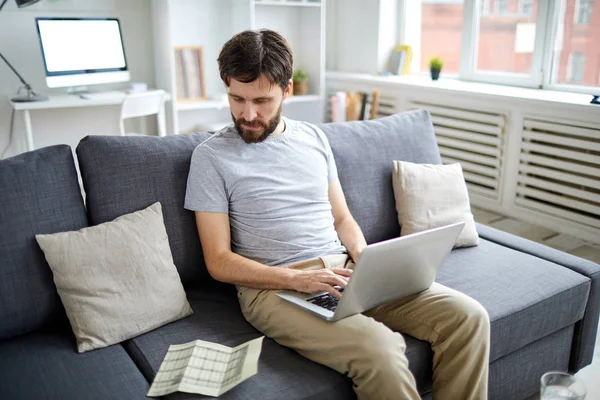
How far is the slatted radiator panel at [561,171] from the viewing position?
2.95 m

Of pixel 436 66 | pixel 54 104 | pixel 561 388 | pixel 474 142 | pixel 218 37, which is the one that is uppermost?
pixel 218 37

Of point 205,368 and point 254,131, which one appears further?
point 254,131

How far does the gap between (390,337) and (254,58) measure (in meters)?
0.81

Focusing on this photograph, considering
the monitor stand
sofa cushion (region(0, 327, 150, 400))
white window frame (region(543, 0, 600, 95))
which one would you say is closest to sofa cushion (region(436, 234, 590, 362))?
sofa cushion (region(0, 327, 150, 400))

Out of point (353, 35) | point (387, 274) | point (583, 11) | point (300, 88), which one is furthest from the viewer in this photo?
point (353, 35)

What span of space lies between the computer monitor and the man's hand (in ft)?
8.85

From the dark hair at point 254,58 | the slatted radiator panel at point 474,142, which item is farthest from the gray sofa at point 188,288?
the slatted radiator panel at point 474,142

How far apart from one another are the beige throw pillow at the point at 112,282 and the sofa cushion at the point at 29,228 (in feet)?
0.18

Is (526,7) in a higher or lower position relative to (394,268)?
higher

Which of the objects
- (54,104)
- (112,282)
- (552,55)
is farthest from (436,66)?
(112,282)

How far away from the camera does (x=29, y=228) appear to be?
4.68ft

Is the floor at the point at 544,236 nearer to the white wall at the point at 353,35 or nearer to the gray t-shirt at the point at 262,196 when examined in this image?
the white wall at the point at 353,35

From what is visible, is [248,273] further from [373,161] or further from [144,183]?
[373,161]

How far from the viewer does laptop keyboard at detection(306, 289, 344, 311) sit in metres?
1.37
